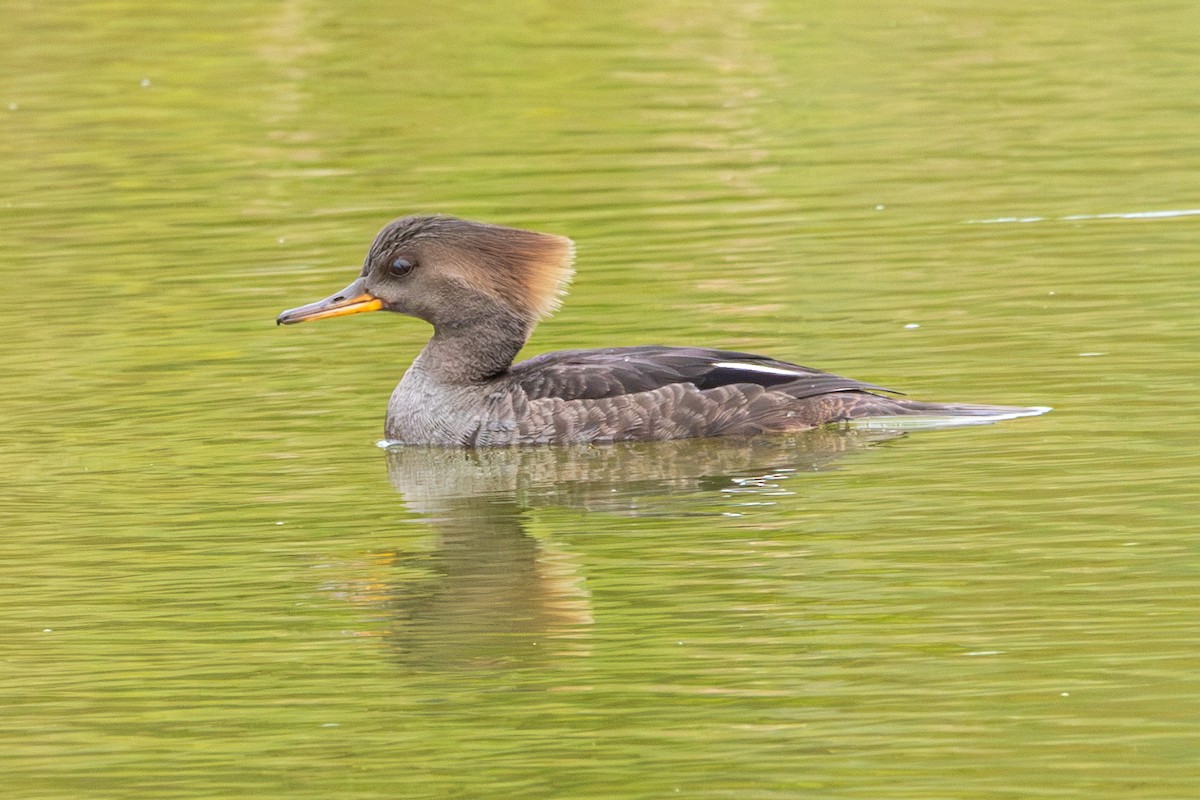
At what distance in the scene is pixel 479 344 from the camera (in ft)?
36.6

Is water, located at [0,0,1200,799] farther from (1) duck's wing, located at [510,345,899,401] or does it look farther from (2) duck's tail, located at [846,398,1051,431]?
(1) duck's wing, located at [510,345,899,401]

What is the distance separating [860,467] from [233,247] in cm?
749

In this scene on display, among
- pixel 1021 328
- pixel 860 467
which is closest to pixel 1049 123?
pixel 1021 328

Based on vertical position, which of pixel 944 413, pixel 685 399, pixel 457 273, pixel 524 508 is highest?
pixel 457 273

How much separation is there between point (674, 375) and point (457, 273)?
55.8 inches

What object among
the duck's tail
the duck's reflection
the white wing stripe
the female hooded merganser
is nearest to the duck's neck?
the female hooded merganser

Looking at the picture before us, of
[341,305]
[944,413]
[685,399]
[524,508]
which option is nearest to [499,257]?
[341,305]

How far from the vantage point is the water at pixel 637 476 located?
6.51 m

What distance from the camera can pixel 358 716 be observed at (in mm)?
6805

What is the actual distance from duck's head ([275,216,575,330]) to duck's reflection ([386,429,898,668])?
831 millimetres

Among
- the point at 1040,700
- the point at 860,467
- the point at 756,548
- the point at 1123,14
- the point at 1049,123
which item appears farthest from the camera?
the point at 1123,14

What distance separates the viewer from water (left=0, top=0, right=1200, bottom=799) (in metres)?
6.51

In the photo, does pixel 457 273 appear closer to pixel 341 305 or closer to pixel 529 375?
pixel 341 305

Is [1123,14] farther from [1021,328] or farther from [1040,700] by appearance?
[1040,700]
